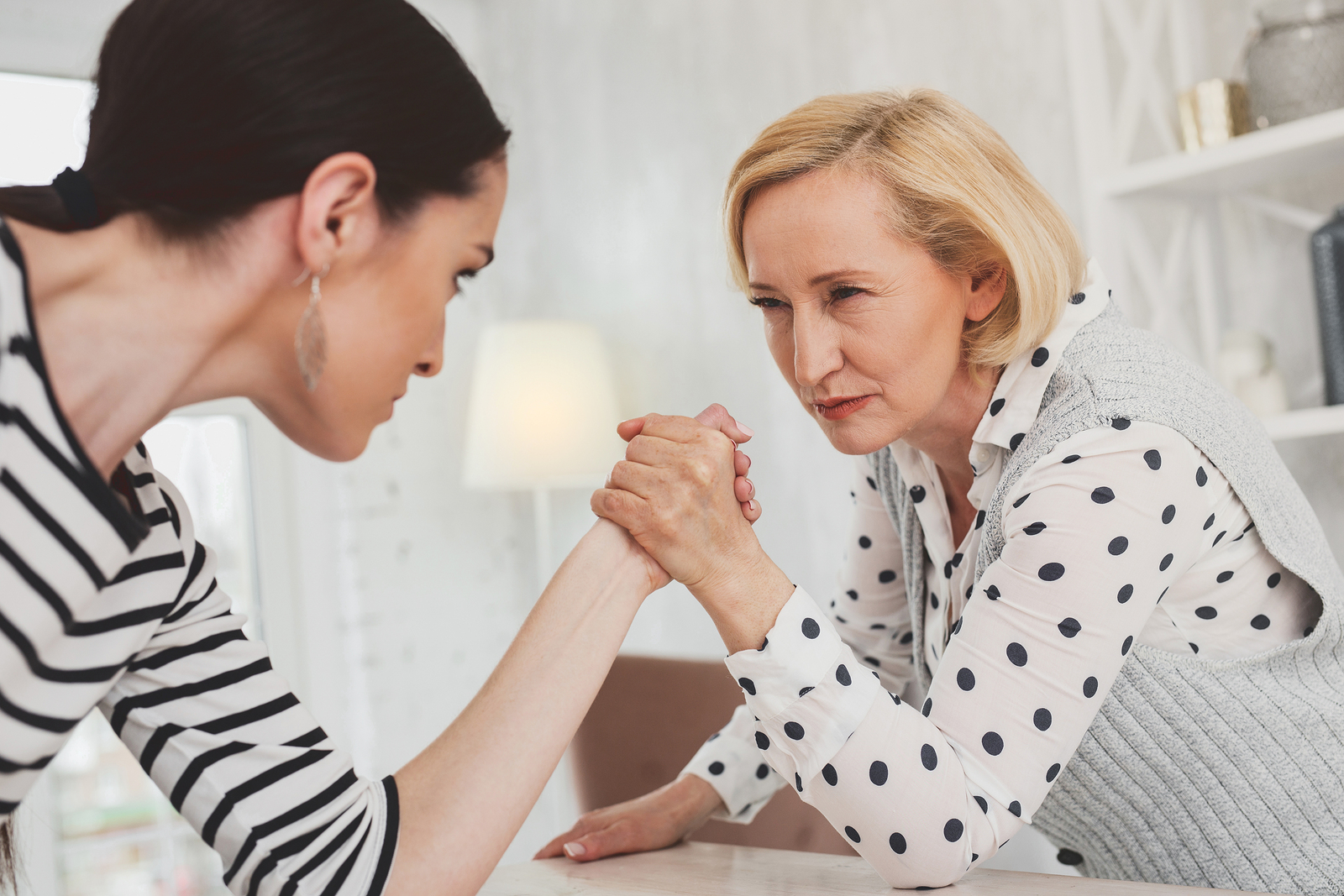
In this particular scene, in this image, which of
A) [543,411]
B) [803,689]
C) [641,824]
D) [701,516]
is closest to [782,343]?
[701,516]

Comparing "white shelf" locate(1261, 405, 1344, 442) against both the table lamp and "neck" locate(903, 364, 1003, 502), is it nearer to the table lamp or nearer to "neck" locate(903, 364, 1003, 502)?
"neck" locate(903, 364, 1003, 502)

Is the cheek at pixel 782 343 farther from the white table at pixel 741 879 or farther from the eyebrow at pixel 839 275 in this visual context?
the white table at pixel 741 879

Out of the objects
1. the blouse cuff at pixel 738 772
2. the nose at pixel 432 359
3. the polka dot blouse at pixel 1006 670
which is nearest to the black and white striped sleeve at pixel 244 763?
the nose at pixel 432 359

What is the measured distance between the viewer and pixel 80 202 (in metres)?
0.68

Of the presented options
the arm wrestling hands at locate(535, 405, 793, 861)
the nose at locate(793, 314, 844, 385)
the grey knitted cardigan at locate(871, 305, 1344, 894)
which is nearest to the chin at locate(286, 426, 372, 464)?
the arm wrestling hands at locate(535, 405, 793, 861)

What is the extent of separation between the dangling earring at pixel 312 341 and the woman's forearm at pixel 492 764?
0.26m

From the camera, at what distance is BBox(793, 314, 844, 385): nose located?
3.72 ft

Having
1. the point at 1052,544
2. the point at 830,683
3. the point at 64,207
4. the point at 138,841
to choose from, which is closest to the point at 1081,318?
the point at 1052,544

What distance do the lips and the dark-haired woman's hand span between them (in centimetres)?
18

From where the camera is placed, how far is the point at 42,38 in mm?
3131

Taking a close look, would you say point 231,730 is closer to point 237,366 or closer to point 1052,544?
point 237,366

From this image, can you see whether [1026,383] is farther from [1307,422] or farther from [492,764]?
[492,764]

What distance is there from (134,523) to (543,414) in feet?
7.42

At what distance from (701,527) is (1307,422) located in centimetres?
95
